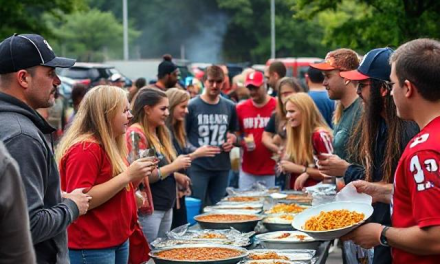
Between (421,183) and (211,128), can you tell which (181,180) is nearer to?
(211,128)

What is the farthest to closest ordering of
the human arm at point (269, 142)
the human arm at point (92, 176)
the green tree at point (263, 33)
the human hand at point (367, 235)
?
the green tree at point (263, 33) < the human arm at point (269, 142) < the human arm at point (92, 176) < the human hand at point (367, 235)

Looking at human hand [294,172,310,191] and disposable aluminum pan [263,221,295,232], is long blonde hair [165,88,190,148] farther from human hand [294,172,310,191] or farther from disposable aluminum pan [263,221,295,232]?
disposable aluminum pan [263,221,295,232]

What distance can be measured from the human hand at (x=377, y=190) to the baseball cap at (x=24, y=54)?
1.76 metres

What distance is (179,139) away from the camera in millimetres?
9469

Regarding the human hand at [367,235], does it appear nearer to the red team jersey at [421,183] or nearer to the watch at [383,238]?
the watch at [383,238]

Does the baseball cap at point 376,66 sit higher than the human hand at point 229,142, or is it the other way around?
the baseball cap at point 376,66

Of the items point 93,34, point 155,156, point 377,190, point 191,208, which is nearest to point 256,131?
point 191,208

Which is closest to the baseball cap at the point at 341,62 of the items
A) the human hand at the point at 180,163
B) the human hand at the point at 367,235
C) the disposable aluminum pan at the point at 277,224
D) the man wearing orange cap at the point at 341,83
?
the man wearing orange cap at the point at 341,83

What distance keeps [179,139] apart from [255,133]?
2.42 m

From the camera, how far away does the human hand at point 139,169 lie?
5.66 m

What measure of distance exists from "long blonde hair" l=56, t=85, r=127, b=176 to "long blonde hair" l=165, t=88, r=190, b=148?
327cm

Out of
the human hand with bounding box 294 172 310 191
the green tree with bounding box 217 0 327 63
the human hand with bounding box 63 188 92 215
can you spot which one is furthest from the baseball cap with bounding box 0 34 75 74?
the green tree with bounding box 217 0 327 63

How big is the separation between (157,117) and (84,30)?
62582 mm

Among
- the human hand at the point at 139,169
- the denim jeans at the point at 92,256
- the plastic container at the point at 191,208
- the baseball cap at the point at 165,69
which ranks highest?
→ the baseball cap at the point at 165,69
